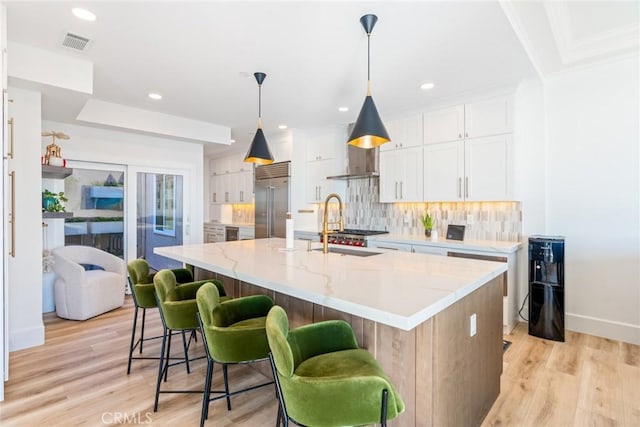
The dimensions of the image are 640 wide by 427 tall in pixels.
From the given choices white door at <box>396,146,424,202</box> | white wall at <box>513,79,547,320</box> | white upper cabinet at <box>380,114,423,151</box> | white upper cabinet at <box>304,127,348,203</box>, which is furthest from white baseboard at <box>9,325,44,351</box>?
white wall at <box>513,79,547,320</box>

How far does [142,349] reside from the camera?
2.96 m

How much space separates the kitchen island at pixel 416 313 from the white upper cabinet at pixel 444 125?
2.17 metres

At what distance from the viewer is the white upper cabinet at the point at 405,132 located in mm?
4273

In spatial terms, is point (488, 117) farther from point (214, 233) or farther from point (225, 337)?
point (214, 233)

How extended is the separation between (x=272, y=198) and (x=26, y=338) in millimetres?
3701

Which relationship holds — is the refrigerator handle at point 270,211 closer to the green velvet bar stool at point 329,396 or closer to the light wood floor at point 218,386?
the light wood floor at point 218,386

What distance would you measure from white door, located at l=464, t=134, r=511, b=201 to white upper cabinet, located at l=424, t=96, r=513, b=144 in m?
0.10

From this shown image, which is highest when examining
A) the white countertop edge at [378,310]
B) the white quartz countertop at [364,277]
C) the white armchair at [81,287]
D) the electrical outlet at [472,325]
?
the white quartz countertop at [364,277]

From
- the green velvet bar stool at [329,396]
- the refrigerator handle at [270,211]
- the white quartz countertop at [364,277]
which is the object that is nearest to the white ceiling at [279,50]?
the white quartz countertop at [364,277]

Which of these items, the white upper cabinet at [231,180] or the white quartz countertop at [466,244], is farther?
the white upper cabinet at [231,180]

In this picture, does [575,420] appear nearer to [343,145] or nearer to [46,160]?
[343,145]

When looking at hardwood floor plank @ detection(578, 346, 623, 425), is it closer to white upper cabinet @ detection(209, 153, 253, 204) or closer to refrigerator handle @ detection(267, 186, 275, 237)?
refrigerator handle @ detection(267, 186, 275, 237)

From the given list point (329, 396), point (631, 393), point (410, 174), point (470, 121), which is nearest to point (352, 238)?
point (410, 174)

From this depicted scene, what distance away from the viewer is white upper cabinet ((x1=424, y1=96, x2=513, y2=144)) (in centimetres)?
357
